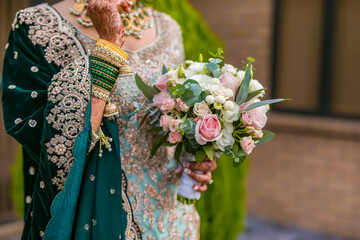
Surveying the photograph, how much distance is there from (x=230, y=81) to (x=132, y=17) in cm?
58

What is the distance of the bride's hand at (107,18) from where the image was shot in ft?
4.72

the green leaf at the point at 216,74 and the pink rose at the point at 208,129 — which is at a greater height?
the green leaf at the point at 216,74

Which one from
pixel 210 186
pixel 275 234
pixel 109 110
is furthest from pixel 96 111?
pixel 275 234

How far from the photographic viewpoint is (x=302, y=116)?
16.0ft

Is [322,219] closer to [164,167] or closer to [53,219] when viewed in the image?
[164,167]

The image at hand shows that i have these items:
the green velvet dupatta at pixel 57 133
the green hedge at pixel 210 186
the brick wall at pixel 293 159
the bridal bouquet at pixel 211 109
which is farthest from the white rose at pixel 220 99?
the brick wall at pixel 293 159

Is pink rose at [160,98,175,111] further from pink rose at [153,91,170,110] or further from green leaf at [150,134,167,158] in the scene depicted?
green leaf at [150,134,167,158]

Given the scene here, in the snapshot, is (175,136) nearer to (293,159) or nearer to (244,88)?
(244,88)

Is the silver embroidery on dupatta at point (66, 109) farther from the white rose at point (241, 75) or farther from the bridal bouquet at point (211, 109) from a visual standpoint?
the white rose at point (241, 75)

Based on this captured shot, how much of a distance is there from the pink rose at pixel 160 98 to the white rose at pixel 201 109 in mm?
142

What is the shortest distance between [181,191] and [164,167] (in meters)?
0.16

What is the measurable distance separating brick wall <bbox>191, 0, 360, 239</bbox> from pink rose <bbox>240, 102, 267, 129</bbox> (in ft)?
11.0

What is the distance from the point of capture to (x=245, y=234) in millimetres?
4648

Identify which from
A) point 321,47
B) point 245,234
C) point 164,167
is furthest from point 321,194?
point 164,167
